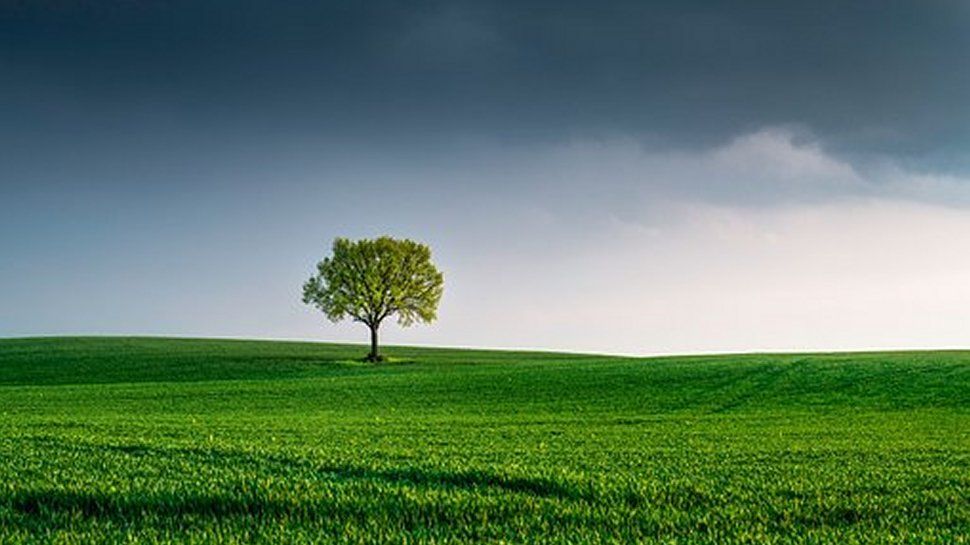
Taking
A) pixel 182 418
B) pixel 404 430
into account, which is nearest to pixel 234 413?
pixel 182 418

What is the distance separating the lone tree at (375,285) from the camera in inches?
3558

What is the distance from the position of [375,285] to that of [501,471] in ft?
249

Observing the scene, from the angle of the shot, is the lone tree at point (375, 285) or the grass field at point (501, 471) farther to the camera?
the lone tree at point (375, 285)

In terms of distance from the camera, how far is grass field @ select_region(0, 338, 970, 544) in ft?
37.0

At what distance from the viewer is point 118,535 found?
34.8ft

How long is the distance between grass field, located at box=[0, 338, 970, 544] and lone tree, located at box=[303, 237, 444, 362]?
41.5m

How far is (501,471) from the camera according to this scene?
606 inches

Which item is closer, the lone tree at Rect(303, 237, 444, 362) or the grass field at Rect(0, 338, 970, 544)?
the grass field at Rect(0, 338, 970, 544)

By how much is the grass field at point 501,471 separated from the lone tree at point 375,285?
1635 inches

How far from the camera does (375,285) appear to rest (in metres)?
90.4

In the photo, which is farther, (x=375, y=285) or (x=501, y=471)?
(x=375, y=285)

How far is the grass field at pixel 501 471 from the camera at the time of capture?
11.3 meters

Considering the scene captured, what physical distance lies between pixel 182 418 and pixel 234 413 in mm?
4995

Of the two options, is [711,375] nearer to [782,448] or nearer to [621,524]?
[782,448]
